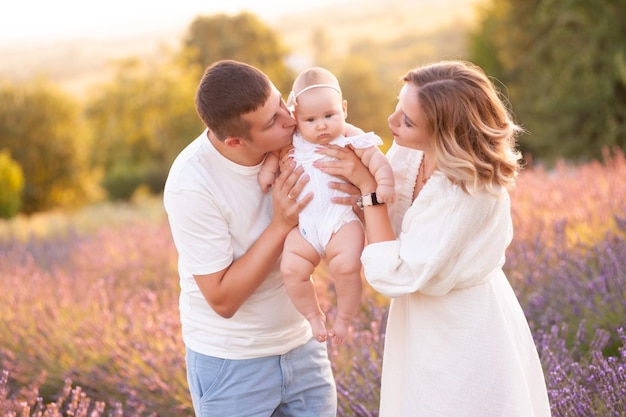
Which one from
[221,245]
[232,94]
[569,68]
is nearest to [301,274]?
[221,245]

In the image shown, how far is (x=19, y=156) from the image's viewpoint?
51.2ft

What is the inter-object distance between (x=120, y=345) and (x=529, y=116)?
10.1 metres

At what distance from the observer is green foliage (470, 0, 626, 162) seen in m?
10.0

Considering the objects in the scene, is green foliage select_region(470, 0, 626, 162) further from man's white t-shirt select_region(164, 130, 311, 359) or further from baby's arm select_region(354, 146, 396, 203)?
man's white t-shirt select_region(164, 130, 311, 359)

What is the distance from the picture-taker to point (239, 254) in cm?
213

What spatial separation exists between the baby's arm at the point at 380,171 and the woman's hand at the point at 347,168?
0.8 inches

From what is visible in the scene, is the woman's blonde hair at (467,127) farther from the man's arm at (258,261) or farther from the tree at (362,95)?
the tree at (362,95)

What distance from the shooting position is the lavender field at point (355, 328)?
274cm

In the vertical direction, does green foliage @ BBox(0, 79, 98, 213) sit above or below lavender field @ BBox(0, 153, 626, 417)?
below

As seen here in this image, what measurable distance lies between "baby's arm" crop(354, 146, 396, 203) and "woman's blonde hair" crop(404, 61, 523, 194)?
7.1 inches

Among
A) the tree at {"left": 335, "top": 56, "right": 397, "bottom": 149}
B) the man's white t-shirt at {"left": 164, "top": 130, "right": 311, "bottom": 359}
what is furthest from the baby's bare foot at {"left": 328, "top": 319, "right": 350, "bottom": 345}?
the tree at {"left": 335, "top": 56, "right": 397, "bottom": 149}

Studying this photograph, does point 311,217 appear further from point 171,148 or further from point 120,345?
point 171,148

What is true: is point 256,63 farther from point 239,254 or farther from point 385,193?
point 385,193

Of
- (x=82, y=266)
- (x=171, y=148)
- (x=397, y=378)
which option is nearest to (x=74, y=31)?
(x=171, y=148)
